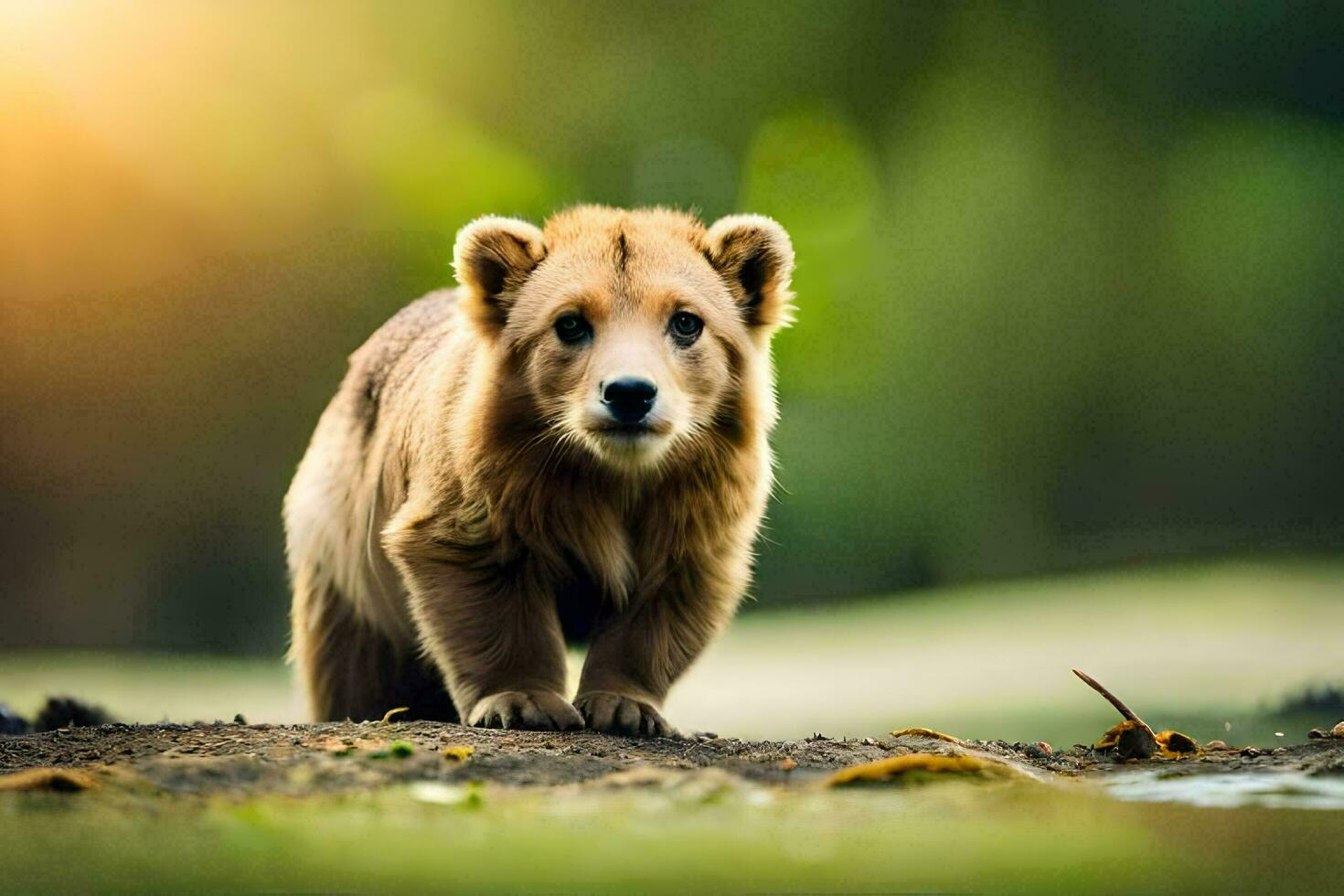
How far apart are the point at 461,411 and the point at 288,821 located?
209 cm

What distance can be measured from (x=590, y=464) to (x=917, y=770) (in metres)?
1.56

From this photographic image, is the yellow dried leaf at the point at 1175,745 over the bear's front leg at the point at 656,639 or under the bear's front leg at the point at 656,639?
under

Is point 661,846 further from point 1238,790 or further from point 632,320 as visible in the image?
point 632,320

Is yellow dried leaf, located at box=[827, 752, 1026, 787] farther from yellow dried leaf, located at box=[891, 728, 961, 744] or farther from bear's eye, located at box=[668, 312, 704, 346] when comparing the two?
bear's eye, located at box=[668, 312, 704, 346]

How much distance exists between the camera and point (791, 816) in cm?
301

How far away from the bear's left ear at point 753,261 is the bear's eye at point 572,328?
1.98 feet

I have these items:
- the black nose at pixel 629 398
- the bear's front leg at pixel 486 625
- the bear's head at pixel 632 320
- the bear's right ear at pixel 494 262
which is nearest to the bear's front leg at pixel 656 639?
the bear's front leg at pixel 486 625

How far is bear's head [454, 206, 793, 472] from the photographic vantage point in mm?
4375

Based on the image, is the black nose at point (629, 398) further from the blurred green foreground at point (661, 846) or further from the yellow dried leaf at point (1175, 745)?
the yellow dried leaf at point (1175, 745)

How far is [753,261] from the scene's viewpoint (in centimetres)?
499

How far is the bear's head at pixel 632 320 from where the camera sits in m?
4.38

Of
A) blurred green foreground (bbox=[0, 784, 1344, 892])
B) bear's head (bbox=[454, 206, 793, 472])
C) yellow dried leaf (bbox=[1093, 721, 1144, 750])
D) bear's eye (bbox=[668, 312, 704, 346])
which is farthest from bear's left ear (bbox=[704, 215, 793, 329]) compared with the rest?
blurred green foreground (bbox=[0, 784, 1344, 892])

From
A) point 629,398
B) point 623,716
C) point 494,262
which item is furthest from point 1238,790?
point 494,262

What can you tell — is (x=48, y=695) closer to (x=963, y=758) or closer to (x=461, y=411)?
(x=461, y=411)
